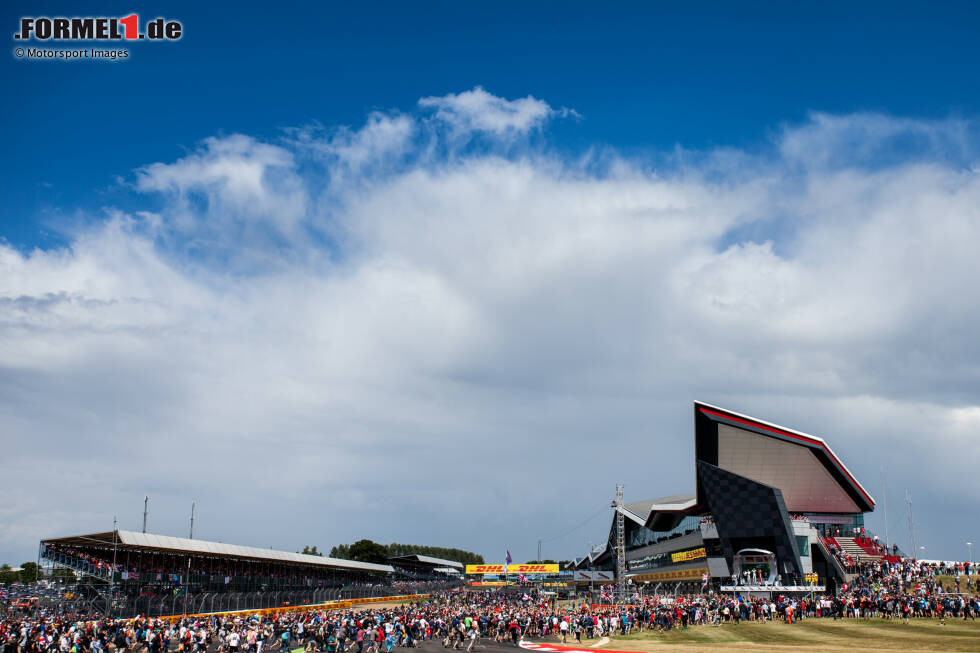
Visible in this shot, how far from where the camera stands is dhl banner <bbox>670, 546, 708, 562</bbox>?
79769 millimetres

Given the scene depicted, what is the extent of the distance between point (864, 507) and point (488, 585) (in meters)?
59.5

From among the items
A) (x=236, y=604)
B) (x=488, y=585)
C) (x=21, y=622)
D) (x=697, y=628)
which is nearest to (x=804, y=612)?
(x=697, y=628)

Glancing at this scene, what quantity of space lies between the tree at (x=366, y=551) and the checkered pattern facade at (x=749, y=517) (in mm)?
112354

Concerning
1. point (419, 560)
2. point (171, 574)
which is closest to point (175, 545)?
point (171, 574)

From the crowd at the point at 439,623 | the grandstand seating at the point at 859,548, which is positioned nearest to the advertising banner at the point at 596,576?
the grandstand seating at the point at 859,548

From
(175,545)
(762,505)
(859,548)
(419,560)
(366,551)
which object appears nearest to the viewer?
(175,545)

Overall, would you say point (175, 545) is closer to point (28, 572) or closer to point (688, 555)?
point (688, 555)

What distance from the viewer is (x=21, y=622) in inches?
1356

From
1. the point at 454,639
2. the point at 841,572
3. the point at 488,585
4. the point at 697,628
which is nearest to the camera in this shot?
the point at 454,639

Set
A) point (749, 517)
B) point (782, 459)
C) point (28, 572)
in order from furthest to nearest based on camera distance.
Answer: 1. point (28, 572)
2. point (782, 459)
3. point (749, 517)

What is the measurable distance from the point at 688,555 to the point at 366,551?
105295mm

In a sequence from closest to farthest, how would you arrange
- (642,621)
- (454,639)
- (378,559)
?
(454,639) < (642,621) < (378,559)

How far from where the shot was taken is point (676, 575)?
3504 inches

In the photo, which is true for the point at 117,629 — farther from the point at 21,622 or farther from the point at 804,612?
the point at 804,612
